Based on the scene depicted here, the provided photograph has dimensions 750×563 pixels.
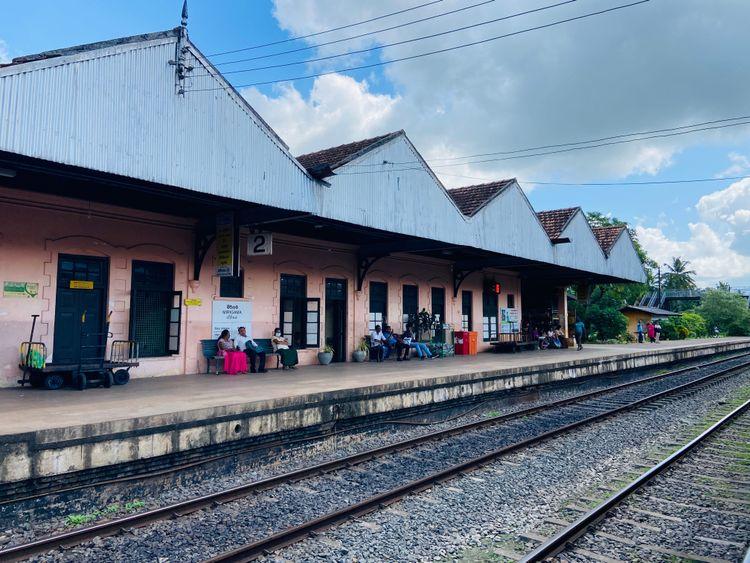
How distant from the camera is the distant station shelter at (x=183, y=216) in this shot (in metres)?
→ 8.23

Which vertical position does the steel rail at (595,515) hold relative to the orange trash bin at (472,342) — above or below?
below

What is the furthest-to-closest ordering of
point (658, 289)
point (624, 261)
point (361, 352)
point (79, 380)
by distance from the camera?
point (658, 289) < point (624, 261) < point (361, 352) < point (79, 380)

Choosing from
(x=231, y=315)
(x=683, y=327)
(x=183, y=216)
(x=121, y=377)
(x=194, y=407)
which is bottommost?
(x=194, y=407)

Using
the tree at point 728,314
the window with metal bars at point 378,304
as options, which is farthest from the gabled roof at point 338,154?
the tree at point 728,314

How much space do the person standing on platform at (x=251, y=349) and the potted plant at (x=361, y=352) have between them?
363 cm

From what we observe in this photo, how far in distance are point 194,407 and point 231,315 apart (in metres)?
5.65

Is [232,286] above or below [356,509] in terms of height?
above

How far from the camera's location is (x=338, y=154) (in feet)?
47.7

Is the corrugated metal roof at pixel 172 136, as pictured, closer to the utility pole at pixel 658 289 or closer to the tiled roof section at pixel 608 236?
the tiled roof section at pixel 608 236

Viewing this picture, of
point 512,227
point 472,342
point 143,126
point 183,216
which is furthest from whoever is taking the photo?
point 472,342

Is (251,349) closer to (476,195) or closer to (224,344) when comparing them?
(224,344)

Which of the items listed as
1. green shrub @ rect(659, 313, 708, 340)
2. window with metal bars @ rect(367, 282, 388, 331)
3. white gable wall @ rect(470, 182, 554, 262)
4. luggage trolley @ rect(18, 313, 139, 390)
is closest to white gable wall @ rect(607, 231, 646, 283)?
white gable wall @ rect(470, 182, 554, 262)

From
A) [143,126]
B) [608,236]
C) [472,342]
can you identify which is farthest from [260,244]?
[608,236]

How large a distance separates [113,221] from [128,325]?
6.98 feet
